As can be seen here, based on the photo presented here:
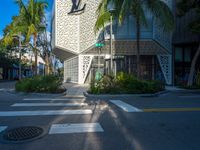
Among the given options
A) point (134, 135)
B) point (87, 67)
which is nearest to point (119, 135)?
point (134, 135)

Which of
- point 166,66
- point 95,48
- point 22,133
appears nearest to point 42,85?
point 22,133

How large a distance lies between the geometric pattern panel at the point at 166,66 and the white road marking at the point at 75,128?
68.4ft

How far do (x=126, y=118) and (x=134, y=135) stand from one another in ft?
6.44

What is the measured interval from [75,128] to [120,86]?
9674 millimetres

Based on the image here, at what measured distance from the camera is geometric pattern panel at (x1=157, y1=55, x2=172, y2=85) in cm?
2614

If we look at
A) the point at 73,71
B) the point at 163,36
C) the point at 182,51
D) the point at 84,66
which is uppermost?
the point at 163,36

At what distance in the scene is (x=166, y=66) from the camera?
26.3 metres

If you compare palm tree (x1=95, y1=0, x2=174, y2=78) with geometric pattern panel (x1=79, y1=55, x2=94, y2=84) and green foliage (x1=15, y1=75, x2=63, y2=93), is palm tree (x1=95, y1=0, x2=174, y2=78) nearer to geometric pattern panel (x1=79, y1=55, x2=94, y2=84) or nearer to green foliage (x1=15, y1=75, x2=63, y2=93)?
green foliage (x1=15, y1=75, x2=63, y2=93)

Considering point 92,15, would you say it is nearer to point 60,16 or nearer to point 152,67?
point 60,16

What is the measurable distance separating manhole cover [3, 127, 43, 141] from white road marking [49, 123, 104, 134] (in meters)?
0.38

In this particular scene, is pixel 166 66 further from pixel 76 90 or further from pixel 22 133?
pixel 22 133

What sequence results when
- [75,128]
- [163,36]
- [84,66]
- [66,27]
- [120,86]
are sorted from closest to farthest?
[75,128], [120,86], [163,36], [84,66], [66,27]

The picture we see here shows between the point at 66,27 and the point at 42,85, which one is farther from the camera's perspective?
the point at 66,27

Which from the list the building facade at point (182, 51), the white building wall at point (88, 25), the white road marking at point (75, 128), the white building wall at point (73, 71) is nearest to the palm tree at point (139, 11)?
the white building wall at point (88, 25)
